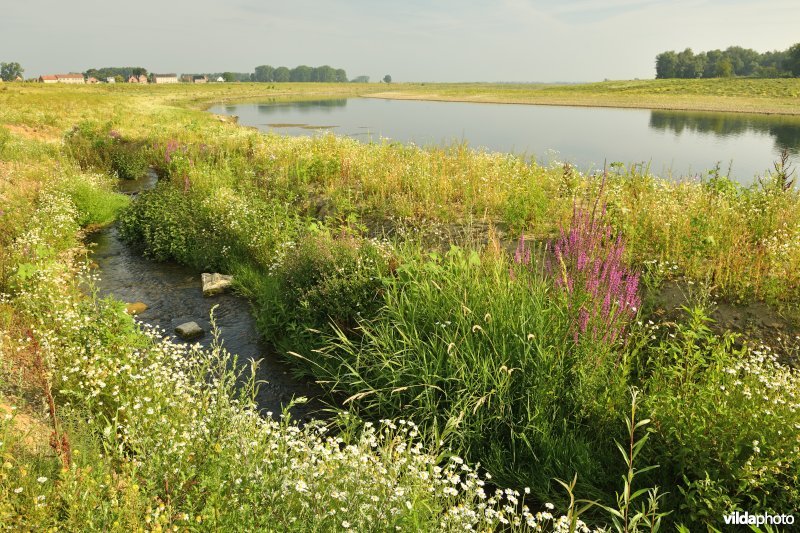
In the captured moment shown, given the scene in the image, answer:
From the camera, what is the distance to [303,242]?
8.34m

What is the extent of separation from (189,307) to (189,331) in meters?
1.30

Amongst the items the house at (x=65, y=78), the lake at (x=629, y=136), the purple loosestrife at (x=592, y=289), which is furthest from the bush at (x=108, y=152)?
the house at (x=65, y=78)

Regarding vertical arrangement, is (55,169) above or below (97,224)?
above

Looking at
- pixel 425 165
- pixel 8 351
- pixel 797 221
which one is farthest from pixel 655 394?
pixel 425 165

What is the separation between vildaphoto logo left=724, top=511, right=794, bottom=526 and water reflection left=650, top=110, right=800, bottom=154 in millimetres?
33963

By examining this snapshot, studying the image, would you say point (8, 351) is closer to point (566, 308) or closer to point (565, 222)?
point (566, 308)

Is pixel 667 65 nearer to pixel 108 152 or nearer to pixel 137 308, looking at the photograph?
pixel 108 152

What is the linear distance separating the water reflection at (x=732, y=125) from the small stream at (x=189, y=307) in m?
34.2

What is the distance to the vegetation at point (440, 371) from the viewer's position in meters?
3.31

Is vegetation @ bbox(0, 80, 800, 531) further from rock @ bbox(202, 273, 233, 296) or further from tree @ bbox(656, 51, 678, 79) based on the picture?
tree @ bbox(656, 51, 678, 79)

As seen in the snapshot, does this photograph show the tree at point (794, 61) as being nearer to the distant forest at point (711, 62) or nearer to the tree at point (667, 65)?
the distant forest at point (711, 62)

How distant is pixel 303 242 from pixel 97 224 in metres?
8.65

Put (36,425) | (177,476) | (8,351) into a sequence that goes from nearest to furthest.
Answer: (177,476), (36,425), (8,351)

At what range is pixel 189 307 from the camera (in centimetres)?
930
